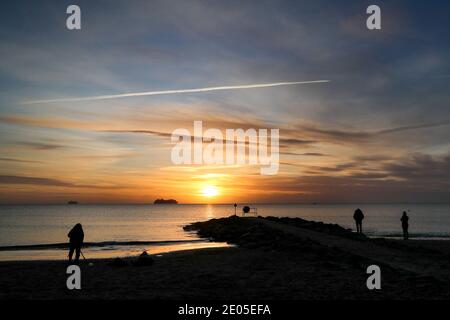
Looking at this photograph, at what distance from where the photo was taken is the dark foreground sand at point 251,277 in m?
14.5

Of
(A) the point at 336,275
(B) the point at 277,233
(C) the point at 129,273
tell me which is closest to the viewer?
(A) the point at 336,275

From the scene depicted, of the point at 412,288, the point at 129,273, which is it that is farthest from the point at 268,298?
the point at 129,273

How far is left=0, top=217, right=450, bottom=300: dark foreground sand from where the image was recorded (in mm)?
14508

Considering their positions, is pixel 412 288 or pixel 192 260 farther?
pixel 192 260

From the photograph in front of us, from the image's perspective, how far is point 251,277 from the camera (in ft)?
59.2
